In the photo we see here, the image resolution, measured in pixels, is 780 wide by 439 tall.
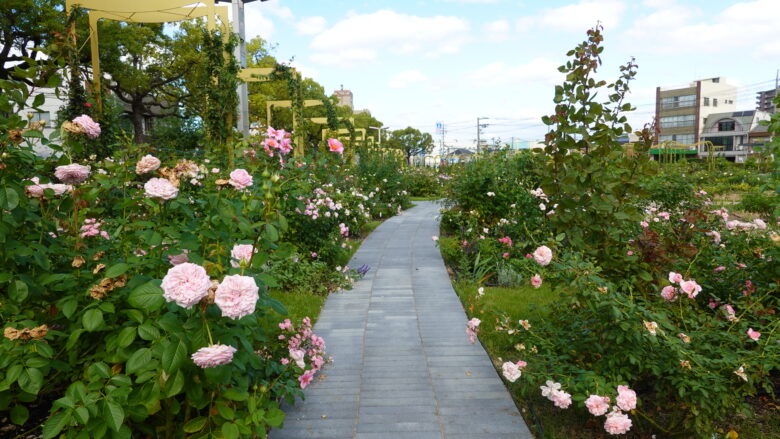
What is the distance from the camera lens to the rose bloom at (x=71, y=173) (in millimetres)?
2072

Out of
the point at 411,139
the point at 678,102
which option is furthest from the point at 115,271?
the point at 678,102

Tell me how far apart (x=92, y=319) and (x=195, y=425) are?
554mm

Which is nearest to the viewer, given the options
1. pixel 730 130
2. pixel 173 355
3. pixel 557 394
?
pixel 173 355

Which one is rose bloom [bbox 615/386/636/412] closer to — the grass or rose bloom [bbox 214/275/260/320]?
rose bloom [bbox 214/275/260/320]

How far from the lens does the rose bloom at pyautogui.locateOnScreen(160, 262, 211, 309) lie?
1.50 metres

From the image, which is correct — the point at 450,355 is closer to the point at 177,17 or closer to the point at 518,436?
the point at 518,436

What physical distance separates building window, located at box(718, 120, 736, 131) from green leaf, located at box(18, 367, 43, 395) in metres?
72.4

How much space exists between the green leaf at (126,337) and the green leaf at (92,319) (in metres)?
0.09

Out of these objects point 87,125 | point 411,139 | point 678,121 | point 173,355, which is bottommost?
point 173,355

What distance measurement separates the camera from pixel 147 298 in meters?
1.70

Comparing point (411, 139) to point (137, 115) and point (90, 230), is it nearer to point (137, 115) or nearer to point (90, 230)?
point (137, 115)

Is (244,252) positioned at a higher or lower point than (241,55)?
lower

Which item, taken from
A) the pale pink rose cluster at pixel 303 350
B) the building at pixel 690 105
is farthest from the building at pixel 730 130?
the pale pink rose cluster at pixel 303 350

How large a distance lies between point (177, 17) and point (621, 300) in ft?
32.3
